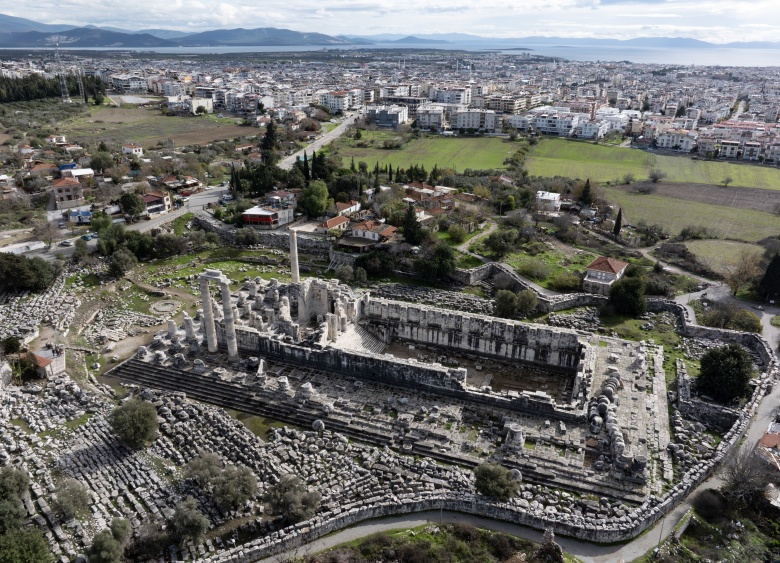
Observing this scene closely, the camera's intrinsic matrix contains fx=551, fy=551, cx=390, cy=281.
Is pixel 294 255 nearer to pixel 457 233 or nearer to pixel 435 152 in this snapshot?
pixel 457 233

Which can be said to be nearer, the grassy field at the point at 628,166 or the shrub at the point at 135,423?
the shrub at the point at 135,423

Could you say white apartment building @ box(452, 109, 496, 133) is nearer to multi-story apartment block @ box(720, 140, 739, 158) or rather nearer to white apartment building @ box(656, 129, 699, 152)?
white apartment building @ box(656, 129, 699, 152)

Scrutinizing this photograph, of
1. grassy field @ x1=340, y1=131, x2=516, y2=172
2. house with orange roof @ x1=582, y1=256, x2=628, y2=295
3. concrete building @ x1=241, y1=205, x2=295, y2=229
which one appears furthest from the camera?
grassy field @ x1=340, y1=131, x2=516, y2=172

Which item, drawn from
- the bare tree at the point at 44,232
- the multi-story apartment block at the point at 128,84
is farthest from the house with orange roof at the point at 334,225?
the multi-story apartment block at the point at 128,84

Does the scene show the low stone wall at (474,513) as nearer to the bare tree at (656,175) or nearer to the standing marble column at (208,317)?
the standing marble column at (208,317)

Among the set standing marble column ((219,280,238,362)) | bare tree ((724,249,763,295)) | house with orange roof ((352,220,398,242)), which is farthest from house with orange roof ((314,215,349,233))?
bare tree ((724,249,763,295))
